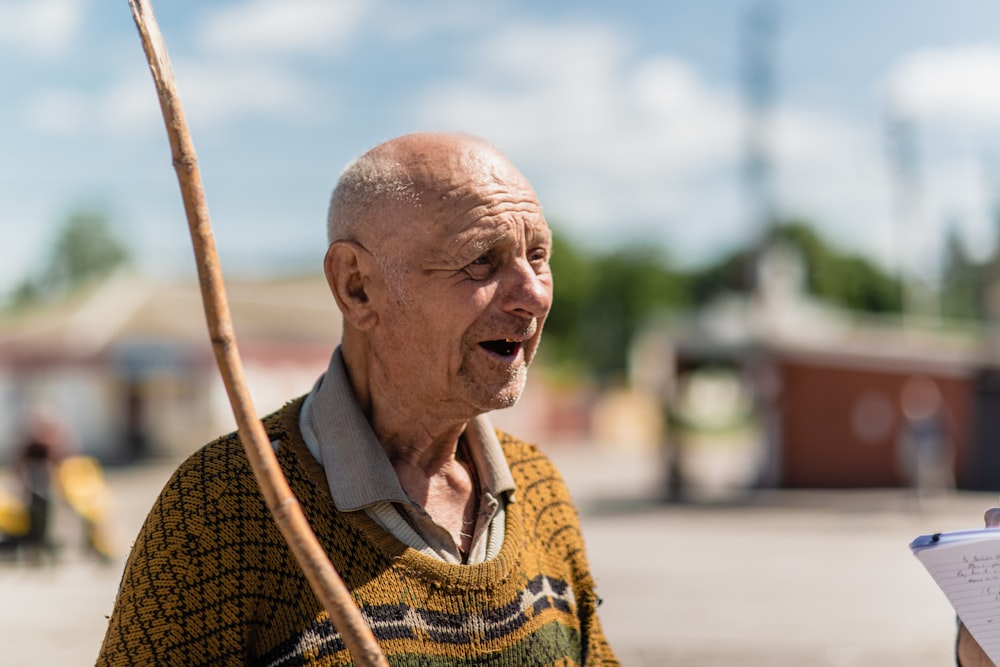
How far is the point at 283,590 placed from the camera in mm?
1677

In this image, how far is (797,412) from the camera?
63.7 ft

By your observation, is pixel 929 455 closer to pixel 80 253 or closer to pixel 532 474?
pixel 532 474

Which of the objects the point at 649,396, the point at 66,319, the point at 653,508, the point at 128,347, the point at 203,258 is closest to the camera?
the point at 203,258

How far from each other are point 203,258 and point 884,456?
760 inches

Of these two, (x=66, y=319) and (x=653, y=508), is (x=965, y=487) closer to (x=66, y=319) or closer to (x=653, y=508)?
(x=653, y=508)

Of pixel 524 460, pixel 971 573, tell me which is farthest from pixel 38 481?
pixel 971 573

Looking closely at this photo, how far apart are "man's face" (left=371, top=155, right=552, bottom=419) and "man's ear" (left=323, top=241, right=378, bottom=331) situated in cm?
3

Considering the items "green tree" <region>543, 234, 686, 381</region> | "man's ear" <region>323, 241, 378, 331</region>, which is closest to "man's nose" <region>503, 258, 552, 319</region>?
"man's ear" <region>323, 241, 378, 331</region>

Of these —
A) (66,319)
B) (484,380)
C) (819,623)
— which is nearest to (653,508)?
(819,623)

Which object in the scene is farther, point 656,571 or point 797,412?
point 797,412

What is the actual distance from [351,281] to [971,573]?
44.6 inches

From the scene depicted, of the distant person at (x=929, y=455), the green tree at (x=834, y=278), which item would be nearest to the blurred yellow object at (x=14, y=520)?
the distant person at (x=929, y=455)

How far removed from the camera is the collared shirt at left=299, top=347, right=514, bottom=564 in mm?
1804

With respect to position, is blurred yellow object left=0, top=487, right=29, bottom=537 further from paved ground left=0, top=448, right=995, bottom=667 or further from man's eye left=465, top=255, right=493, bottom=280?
man's eye left=465, top=255, right=493, bottom=280
